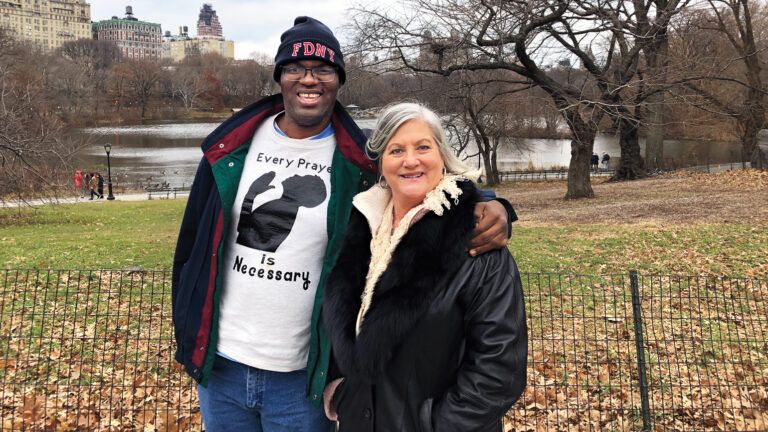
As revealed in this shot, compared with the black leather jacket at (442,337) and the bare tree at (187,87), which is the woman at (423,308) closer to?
the black leather jacket at (442,337)

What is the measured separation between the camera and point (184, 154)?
187 feet

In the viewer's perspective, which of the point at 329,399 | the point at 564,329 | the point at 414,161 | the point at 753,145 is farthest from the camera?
the point at 753,145

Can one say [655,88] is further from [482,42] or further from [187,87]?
[187,87]

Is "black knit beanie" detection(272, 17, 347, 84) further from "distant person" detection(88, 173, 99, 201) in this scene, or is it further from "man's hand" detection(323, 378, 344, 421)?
"distant person" detection(88, 173, 99, 201)

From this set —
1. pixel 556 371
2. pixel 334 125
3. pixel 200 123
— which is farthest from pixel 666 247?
pixel 200 123

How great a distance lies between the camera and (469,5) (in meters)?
17.0

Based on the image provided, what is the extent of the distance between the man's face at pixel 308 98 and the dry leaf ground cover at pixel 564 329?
276cm

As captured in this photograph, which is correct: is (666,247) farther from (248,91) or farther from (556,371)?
(248,91)

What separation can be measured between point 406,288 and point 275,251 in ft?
2.31

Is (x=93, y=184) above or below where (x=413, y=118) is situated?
below

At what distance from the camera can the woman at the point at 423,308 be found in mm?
2104

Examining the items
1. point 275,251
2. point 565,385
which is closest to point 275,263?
point 275,251

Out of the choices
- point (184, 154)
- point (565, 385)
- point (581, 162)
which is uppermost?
point (184, 154)

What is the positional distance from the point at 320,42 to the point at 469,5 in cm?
1547
